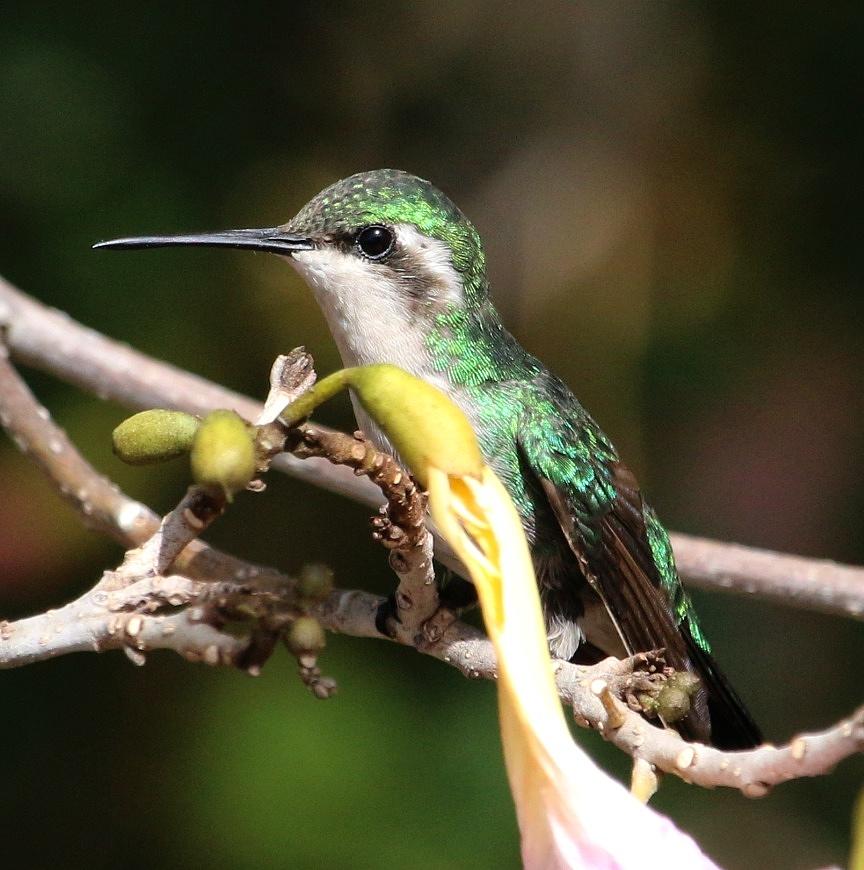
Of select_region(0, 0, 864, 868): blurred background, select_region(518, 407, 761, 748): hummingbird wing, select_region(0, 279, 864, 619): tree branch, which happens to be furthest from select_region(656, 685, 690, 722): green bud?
select_region(0, 0, 864, 868): blurred background

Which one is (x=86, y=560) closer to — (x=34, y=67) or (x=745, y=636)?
(x=34, y=67)

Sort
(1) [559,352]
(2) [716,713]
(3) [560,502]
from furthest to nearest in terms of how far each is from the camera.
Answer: (1) [559,352] < (2) [716,713] < (3) [560,502]

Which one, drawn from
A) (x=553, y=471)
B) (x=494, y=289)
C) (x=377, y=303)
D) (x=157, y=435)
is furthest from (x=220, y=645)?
(x=494, y=289)

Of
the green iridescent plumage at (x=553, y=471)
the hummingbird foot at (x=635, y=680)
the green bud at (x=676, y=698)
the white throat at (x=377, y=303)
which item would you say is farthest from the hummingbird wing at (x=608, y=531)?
the green bud at (x=676, y=698)

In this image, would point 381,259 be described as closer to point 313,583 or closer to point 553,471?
point 553,471

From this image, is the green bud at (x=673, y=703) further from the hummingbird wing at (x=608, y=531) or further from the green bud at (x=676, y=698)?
the hummingbird wing at (x=608, y=531)

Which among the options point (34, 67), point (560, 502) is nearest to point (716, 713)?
point (560, 502)

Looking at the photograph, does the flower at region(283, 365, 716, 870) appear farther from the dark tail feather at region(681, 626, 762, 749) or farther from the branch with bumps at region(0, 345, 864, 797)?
the dark tail feather at region(681, 626, 762, 749)
